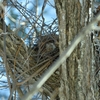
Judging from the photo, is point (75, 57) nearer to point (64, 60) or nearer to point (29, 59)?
point (64, 60)

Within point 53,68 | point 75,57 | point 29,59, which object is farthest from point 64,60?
point 53,68

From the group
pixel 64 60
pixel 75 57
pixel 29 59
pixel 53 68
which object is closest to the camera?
pixel 53 68

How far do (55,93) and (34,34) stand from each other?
413mm

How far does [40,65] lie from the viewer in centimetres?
150

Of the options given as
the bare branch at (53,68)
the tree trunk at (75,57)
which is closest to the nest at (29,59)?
the tree trunk at (75,57)

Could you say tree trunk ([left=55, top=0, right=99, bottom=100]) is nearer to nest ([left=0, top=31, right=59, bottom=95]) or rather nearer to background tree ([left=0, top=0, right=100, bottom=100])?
background tree ([left=0, top=0, right=100, bottom=100])

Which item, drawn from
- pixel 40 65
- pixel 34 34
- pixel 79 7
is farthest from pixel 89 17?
pixel 34 34

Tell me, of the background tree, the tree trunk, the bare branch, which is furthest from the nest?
the bare branch

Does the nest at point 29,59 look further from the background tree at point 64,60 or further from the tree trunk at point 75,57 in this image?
the tree trunk at point 75,57

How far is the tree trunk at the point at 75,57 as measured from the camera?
126 centimetres

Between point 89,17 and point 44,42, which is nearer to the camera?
point 89,17

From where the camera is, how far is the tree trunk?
126 centimetres

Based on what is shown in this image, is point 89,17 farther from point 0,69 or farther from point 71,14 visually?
point 0,69

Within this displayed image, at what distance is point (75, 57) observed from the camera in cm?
129
